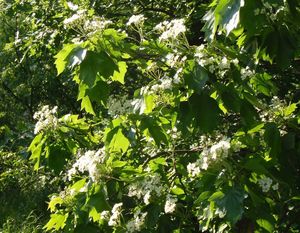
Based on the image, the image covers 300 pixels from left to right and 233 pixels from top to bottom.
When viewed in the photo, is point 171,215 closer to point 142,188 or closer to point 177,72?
point 142,188

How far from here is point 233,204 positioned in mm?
1849

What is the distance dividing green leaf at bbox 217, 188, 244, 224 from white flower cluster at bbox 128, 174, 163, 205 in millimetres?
485

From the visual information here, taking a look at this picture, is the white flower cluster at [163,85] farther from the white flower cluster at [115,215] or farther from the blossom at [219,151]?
the white flower cluster at [115,215]

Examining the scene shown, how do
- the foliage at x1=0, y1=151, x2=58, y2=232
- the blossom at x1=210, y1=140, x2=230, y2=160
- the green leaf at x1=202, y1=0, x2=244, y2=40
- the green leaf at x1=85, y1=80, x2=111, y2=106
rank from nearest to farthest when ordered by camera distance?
the green leaf at x1=202, y1=0, x2=244, y2=40 → the blossom at x1=210, y1=140, x2=230, y2=160 → the green leaf at x1=85, y1=80, x2=111, y2=106 → the foliage at x1=0, y1=151, x2=58, y2=232

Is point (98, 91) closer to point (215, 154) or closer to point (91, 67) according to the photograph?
point (91, 67)

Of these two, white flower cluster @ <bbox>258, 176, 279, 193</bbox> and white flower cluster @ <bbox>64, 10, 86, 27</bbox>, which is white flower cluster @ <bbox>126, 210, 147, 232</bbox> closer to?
white flower cluster @ <bbox>258, 176, 279, 193</bbox>

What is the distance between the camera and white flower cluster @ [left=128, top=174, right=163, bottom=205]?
2.30m

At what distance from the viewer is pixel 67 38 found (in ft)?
13.1

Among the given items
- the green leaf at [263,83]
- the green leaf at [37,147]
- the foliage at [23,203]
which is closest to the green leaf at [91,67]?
the green leaf at [37,147]

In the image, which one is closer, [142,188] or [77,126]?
[142,188]

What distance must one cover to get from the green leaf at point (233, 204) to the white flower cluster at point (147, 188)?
485 mm

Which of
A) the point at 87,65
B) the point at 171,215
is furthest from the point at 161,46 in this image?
the point at 171,215

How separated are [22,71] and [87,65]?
442 cm

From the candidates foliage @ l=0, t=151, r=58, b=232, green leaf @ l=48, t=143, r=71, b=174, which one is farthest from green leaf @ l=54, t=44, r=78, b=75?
foliage @ l=0, t=151, r=58, b=232
